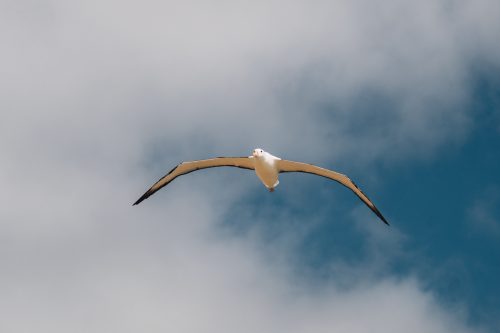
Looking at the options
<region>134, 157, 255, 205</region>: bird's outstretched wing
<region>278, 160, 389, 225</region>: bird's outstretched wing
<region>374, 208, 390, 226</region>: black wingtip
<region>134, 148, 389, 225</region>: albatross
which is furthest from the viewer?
<region>134, 157, 255, 205</region>: bird's outstretched wing

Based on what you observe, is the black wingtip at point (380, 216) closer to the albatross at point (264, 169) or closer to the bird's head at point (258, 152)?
the albatross at point (264, 169)

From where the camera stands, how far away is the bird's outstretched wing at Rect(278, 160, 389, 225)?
52719 mm

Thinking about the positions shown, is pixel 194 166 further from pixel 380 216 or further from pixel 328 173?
pixel 380 216

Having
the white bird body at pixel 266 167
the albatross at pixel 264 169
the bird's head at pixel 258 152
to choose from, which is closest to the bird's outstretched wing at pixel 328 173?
the albatross at pixel 264 169

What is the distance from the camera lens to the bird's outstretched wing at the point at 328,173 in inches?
2076

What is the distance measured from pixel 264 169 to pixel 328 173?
20.2 ft

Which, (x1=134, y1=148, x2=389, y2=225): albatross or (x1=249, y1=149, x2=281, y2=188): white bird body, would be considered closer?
(x1=249, y1=149, x2=281, y2=188): white bird body

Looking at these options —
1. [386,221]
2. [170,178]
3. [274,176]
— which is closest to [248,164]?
[274,176]

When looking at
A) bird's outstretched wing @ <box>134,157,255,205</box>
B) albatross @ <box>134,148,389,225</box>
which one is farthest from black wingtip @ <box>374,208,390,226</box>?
bird's outstretched wing @ <box>134,157,255,205</box>

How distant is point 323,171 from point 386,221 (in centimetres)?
582

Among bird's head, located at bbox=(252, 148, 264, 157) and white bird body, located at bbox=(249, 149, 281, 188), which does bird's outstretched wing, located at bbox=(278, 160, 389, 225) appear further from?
bird's head, located at bbox=(252, 148, 264, 157)

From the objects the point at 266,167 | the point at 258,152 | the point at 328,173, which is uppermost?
the point at 328,173

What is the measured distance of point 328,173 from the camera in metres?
54.4

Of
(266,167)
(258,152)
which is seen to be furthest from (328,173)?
(258,152)
